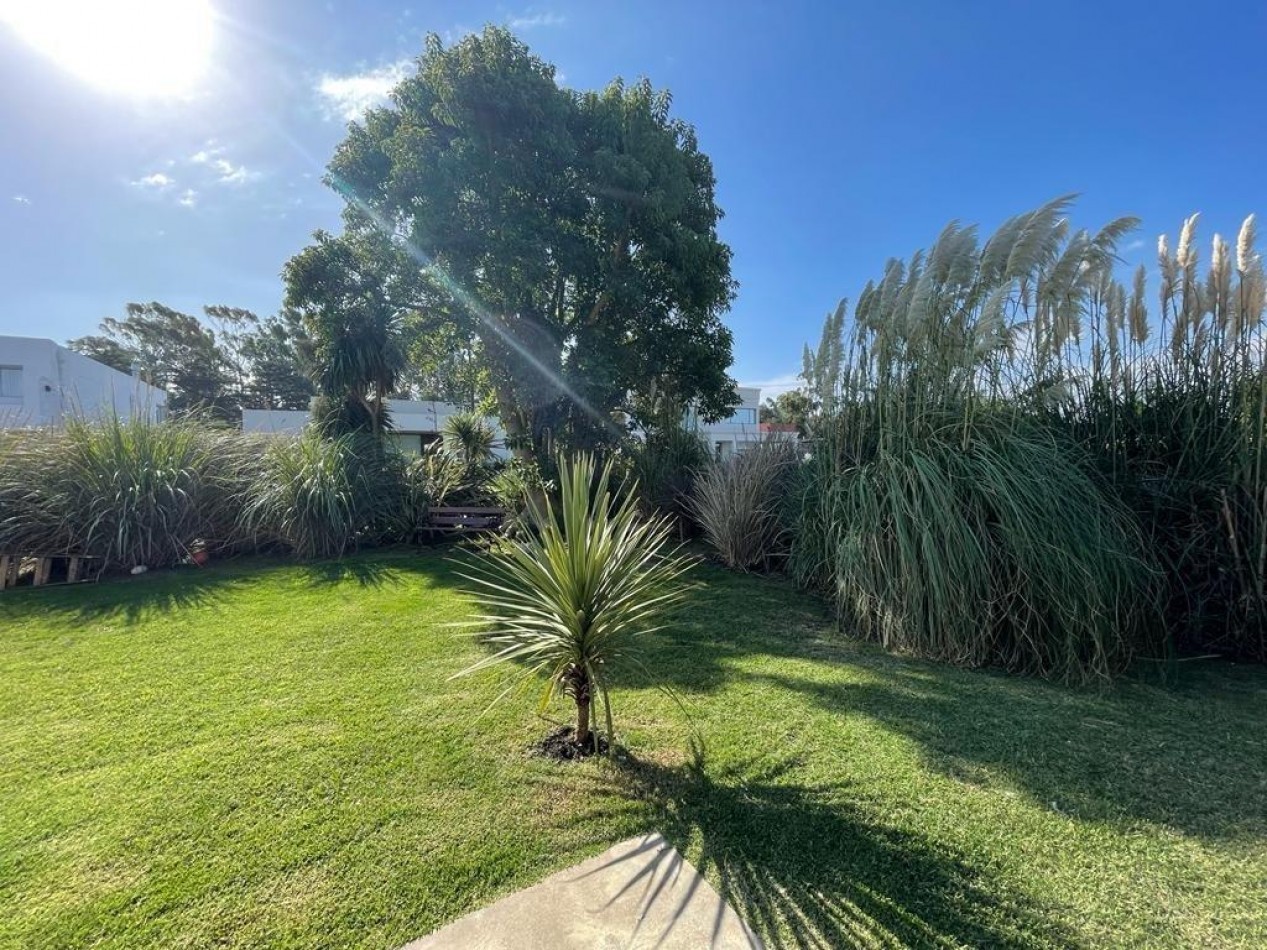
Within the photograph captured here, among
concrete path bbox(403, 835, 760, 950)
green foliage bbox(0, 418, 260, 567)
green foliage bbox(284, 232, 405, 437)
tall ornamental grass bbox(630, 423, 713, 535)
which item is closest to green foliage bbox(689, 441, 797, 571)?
tall ornamental grass bbox(630, 423, 713, 535)

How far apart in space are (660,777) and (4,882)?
223cm

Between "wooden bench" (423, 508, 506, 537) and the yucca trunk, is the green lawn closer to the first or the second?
the yucca trunk

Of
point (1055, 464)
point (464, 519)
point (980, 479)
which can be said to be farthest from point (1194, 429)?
point (464, 519)

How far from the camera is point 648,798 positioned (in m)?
2.08

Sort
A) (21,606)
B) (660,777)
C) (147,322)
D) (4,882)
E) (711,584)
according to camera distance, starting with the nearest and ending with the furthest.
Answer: (4,882)
(660,777)
(21,606)
(711,584)
(147,322)

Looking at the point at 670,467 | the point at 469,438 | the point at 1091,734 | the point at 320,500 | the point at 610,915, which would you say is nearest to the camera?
the point at 610,915

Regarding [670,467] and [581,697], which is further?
[670,467]

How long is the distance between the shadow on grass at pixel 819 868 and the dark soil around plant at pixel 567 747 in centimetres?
19

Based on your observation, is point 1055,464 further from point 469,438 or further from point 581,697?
point 469,438

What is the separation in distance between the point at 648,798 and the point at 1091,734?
2214mm

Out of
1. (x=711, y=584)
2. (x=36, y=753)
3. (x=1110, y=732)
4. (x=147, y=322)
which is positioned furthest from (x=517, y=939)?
(x=147, y=322)

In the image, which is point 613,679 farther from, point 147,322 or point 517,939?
point 147,322

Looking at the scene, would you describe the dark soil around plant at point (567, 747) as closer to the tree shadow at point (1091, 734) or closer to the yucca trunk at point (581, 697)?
the yucca trunk at point (581, 697)

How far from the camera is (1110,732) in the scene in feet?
8.27
